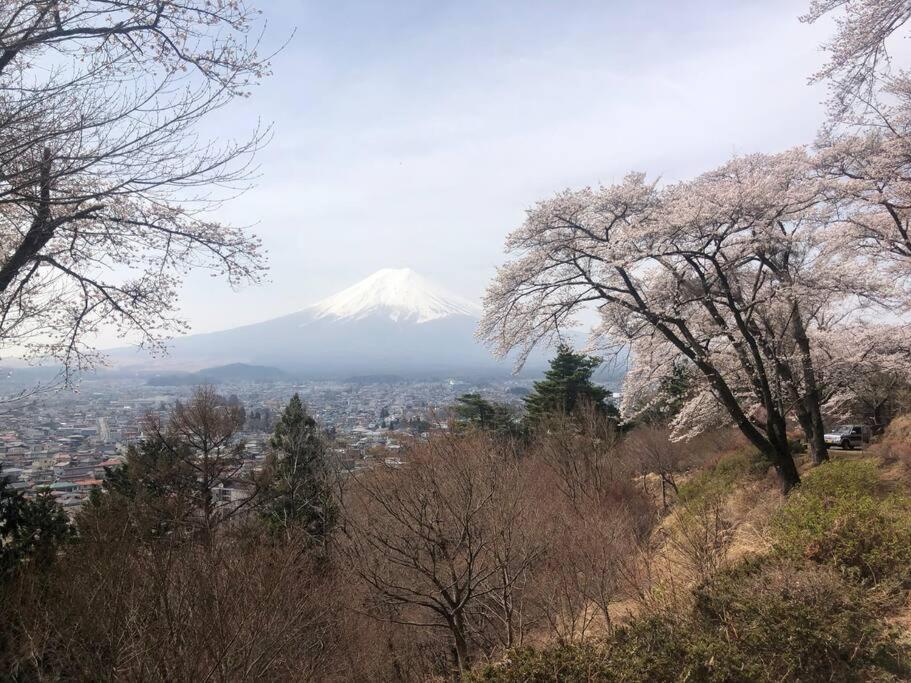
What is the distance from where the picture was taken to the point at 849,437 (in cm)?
1986

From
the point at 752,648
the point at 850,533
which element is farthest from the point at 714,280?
the point at 752,648

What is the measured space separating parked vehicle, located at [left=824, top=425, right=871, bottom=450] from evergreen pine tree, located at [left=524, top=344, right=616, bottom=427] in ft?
30.0

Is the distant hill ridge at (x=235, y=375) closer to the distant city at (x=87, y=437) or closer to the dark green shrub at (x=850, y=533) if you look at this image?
the distant city at (x=87, y=437)

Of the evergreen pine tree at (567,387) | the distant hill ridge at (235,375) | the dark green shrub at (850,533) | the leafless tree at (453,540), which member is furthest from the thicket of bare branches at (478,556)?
the distant hill ridge at (235,375)

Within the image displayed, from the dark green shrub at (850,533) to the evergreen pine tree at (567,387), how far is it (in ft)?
62.9

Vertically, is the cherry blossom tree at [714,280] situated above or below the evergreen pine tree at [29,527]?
above

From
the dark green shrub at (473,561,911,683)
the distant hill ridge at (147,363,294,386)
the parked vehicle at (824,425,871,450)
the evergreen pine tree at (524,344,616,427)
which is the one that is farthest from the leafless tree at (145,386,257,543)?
the distant hill ridge at (147,363,294,386)

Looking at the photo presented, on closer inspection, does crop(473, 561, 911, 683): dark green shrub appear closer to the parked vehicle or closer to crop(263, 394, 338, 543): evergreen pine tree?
crop(263, 394, 338, 543): evergreen pine tree

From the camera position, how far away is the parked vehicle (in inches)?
769

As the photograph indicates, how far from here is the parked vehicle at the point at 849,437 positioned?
64.1ft

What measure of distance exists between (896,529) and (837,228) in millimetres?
6083

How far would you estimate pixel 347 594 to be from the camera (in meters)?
9.85

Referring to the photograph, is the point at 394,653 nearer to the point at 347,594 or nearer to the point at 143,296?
the point at 347,594

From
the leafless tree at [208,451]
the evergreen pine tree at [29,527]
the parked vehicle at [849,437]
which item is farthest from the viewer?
the parked vehicle at [849,437]
